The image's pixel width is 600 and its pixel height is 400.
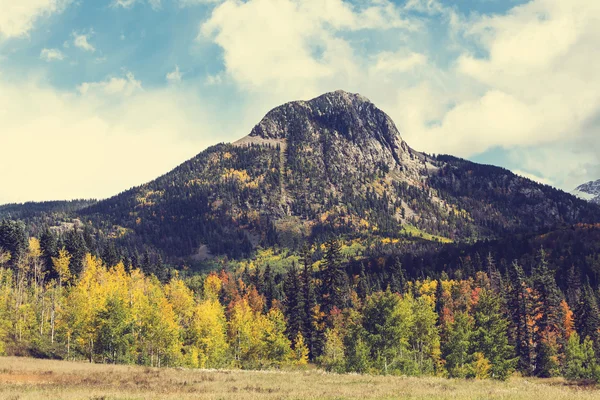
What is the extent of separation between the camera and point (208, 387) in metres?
35.7

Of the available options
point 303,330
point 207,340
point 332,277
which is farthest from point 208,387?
point 303,330

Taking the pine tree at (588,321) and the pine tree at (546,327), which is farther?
the pine tree at (588,321)

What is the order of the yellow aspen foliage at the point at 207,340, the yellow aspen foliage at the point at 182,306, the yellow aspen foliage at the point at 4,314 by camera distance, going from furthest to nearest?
the yellow aspen foliage at the point at 182,306, the yellow aspen foliage at the point at 207,340, the yellow aspen foliage at the point at 4,314

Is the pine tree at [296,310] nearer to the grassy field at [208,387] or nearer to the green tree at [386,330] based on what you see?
the green tree at [386,330]

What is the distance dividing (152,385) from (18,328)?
47.3m

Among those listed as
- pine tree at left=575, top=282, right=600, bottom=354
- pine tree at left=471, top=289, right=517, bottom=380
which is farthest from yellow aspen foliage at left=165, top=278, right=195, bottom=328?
pine tree at left=575, top=282, right=600, bottom=354

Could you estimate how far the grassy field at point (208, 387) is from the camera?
28953 millimetres

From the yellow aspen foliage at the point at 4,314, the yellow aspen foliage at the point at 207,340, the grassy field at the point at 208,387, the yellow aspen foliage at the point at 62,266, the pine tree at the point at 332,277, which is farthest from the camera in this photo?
the yellow aspen foliage at the point at 62,266

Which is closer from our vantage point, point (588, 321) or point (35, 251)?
point (35, 251)

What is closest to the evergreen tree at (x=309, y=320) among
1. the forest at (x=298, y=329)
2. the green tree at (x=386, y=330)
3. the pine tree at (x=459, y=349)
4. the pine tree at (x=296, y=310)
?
the forest at (x=298, y=329)

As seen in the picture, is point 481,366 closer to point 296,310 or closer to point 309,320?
point 309,320

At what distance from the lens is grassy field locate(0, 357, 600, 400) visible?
1140 inches

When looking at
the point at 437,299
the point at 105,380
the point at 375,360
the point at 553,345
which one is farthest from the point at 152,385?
the point at 437,299

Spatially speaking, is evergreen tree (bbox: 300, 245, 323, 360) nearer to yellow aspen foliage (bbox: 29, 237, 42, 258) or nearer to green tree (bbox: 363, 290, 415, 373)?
green tree (bbox: 363, 290, 415, 373)
